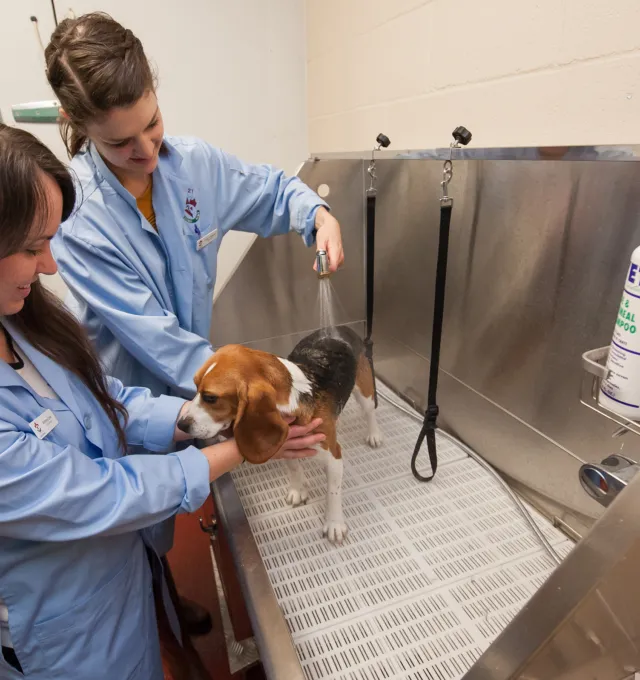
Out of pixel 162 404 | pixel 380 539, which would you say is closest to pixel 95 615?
pixel 162 404

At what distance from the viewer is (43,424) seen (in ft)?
2.42

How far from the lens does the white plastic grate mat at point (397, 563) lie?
86 centimetres

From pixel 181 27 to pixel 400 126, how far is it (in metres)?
1.13

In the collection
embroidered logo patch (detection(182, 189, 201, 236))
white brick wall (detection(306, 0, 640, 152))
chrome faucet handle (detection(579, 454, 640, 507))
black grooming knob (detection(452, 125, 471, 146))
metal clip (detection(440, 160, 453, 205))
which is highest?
white brick wall (detection(306, 0, 640, 152))

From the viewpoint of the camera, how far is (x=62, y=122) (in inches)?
42.3

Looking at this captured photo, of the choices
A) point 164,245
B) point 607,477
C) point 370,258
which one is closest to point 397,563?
point 607,477

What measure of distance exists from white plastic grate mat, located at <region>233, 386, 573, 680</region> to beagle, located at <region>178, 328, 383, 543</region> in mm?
74

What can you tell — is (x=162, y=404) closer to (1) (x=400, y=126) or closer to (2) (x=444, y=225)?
(2) (x=444, y=225)

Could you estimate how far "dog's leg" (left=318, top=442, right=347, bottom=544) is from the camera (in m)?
1.11

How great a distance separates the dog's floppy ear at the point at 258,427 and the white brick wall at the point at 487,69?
87 centimetres

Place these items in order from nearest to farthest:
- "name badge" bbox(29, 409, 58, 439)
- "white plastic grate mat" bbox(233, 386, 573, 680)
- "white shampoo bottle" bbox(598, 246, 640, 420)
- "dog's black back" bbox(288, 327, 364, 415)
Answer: "white shampoo bottle" bbox(598, 246, 640, 420), "name badge" bbox(29, 409, 58, 439), "white plastic grate mat" bbox(233, 386, 573, 680), "dog's black back" bbox(288, 327, 364, 415)

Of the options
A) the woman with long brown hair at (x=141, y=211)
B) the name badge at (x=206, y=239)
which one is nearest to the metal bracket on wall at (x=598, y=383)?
the woman with long brown hair at (x=141, y=211)

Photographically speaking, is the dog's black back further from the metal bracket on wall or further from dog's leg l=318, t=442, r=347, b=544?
the metal bracket on wall

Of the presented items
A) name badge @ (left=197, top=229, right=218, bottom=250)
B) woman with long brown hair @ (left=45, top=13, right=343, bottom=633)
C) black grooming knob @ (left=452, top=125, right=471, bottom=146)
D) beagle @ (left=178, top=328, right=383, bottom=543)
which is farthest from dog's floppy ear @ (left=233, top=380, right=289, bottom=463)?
black grooming knob @ (left=452, top=125, right=471, bottom=146)
